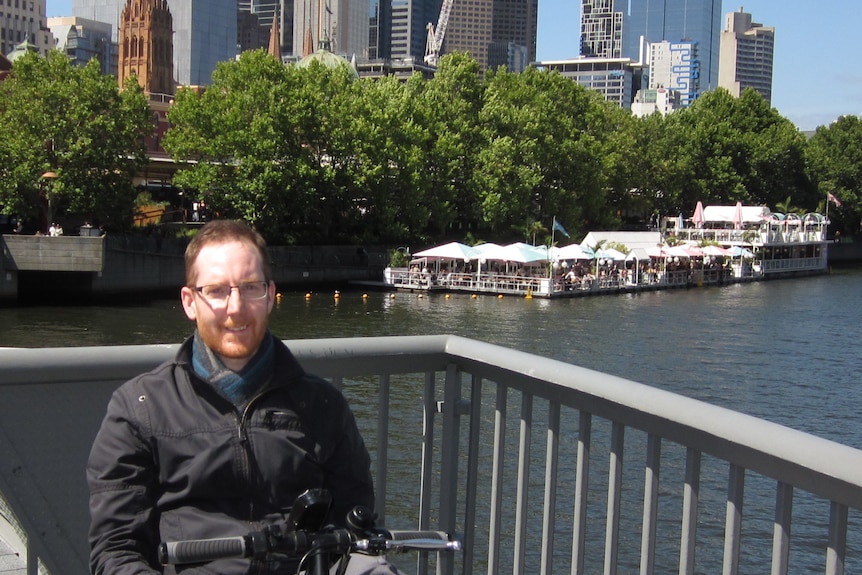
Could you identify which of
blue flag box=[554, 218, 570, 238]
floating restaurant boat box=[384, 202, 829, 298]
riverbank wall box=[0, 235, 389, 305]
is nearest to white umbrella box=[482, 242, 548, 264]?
floating restaurant boat box=[384, 202, 829, 298]

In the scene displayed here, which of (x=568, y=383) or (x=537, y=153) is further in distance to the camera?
(x=537, y=153)

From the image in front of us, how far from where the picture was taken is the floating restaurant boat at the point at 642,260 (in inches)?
1975

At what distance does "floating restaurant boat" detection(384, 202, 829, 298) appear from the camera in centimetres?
5016

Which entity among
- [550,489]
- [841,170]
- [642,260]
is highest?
[841,170]

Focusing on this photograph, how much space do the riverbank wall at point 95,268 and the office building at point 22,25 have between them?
324 feet

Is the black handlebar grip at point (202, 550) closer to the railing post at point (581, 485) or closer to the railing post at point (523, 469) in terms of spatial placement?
the railing post at point (581, 485)

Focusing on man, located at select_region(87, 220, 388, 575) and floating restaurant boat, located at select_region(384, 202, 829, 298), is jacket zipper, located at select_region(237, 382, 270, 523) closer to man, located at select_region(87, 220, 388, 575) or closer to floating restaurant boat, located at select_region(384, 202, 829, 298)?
man, located at select_region(87, 220, 388, 575)

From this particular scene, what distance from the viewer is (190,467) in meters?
2.62

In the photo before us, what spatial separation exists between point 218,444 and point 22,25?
148 metres

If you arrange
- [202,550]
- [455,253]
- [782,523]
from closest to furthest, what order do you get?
1. [202,550]
2. [782,523]
3. [455,253]

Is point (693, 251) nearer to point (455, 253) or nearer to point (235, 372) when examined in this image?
point (455, 253)

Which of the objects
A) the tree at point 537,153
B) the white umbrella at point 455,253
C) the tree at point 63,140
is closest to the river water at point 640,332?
the white umbrella at point 455,253

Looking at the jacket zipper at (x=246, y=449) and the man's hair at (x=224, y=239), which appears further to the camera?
the man's hair at (x=224, y=239)

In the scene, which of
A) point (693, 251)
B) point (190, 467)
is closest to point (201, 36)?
point (693, 251)
